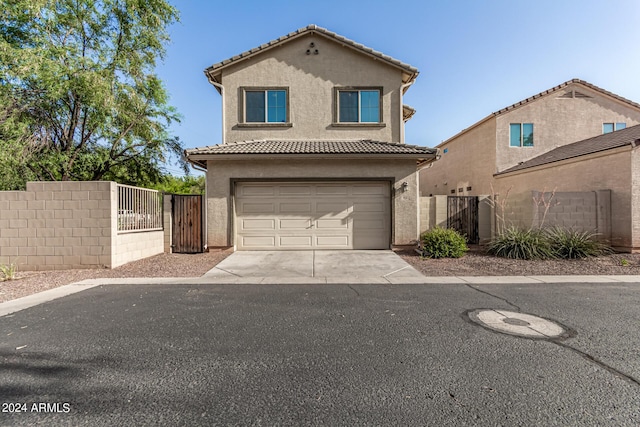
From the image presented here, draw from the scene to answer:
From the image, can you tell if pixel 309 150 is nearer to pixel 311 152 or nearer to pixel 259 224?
pixel 311 152

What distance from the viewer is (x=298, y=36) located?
38.5 feet

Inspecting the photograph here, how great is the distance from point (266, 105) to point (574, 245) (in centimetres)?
1193

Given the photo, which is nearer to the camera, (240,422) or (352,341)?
(240,422)

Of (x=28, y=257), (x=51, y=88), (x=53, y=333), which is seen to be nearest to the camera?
(x=53, y=333)

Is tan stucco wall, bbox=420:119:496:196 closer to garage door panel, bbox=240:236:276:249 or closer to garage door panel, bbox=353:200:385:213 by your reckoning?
garage door panel, bbox=353:200:385:213

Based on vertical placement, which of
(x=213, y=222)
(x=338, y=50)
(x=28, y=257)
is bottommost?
(x=28, y=257)

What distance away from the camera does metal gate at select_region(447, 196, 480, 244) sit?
453 inches

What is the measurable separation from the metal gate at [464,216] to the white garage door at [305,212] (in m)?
3.07

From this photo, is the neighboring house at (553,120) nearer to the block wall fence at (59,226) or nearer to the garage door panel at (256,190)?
the garage door panel at (256,190)

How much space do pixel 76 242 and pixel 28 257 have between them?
1374 millimetres

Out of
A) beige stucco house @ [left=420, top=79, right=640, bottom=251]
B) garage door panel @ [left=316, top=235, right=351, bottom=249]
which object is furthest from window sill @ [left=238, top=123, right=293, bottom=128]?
beige stucco house @ [left=420, top=79, right=640, bottom=251]

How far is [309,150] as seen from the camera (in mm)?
9758

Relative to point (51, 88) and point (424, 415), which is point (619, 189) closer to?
point (424, 415)

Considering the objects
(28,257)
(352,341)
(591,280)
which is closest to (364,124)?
(591,280)
